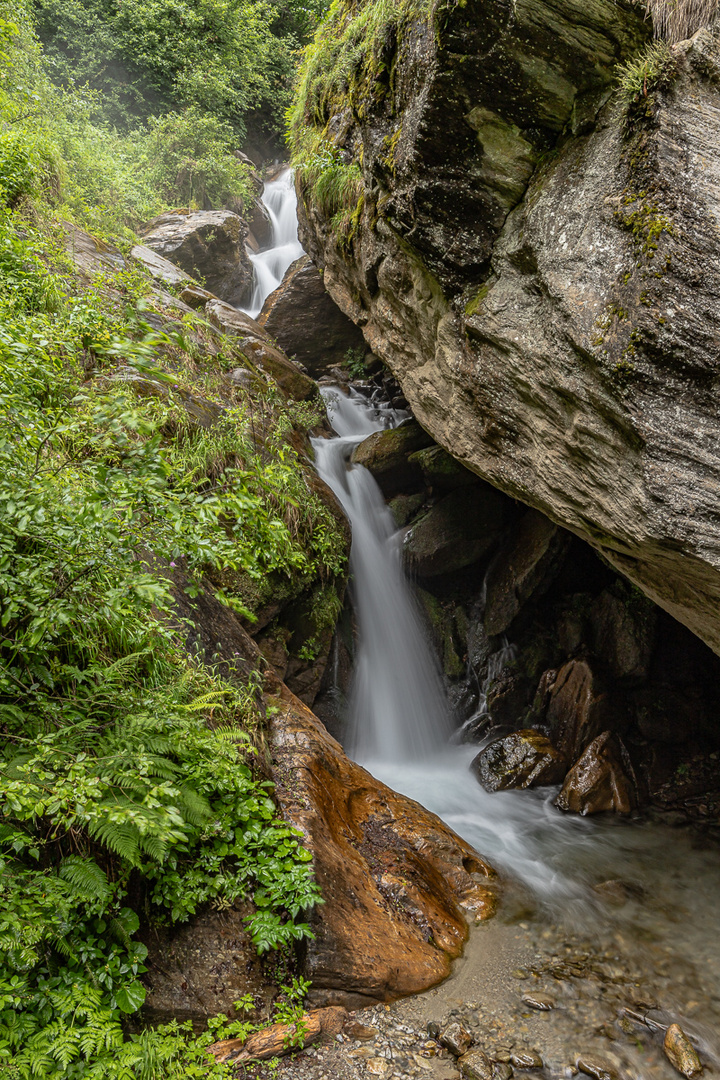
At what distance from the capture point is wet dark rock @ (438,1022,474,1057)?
→ 9.69 feet

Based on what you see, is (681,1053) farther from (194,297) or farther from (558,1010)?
(194,297)

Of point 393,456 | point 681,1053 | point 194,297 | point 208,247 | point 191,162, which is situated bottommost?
point 681,1053

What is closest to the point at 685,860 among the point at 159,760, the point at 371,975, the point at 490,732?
the point at 490,732

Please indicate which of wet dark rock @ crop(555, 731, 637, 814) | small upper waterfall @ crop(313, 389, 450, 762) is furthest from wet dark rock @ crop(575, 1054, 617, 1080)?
small upper waterfall @ crop(313, 389, 450, 762)

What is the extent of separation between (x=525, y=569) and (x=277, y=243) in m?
12.9

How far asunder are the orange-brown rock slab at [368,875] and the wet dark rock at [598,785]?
2.11 m

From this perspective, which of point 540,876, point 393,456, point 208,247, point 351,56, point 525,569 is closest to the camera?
point 540,876

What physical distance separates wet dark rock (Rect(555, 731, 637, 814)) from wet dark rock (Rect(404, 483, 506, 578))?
349 centimetres

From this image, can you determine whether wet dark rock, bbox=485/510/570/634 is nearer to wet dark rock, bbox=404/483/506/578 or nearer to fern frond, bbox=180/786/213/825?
wet dark rock, bbox=404/483/506/578

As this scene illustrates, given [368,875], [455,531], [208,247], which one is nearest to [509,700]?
[455,531]

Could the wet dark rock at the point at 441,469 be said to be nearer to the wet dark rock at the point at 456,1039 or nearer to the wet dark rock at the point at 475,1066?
the wet dark rock at the point at 456,1039

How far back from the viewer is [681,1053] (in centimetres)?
317

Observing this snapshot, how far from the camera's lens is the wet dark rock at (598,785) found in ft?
21.0

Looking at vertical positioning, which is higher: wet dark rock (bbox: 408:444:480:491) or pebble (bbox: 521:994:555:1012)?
wet dark rock (bbox: 408:444:480:491)
